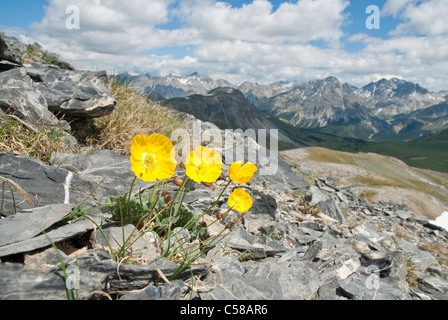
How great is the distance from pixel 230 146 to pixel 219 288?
9316 millimetres

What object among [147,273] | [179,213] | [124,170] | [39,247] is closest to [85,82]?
[124,170]

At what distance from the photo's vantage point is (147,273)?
2.65 m

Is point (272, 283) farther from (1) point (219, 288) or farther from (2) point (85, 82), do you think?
(2) point (85, 82)

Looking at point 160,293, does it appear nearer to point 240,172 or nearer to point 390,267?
point 240,172

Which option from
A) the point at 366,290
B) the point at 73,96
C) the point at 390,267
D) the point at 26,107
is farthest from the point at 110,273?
the point at 390,267

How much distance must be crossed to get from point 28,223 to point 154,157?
1522mm

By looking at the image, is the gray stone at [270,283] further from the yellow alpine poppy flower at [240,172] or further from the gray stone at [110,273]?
the yellow alpine poppy flower at [240,172]

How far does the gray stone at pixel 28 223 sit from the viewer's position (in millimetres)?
2623

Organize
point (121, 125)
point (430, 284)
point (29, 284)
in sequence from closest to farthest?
point (29, 284), point (430, 284), point (121, 125)

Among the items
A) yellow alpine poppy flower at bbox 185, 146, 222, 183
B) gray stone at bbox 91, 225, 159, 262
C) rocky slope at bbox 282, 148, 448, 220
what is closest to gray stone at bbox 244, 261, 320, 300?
gray stone at bbox 91, 225, 159, 262

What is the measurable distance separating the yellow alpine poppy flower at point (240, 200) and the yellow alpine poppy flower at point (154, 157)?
3.78 feet

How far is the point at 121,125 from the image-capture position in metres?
7.82

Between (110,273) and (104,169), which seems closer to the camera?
(110,273)

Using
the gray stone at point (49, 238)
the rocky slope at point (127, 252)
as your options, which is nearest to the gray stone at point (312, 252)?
the rocky slope at point (127, 252)
